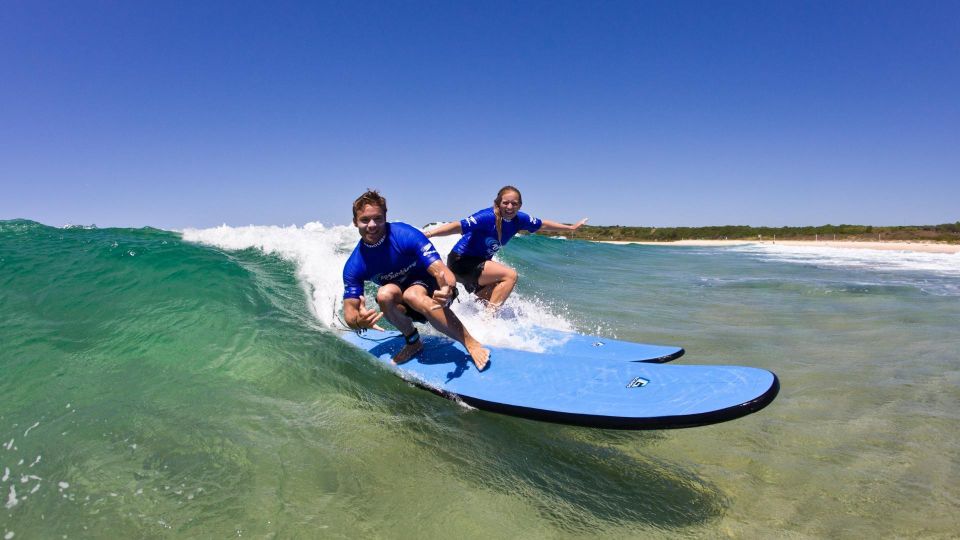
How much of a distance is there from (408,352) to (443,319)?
56 centimetres

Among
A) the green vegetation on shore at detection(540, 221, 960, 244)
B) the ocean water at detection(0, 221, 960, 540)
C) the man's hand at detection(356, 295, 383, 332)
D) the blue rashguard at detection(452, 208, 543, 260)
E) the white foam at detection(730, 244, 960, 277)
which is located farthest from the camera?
the green vegetation on shore at detection(540, 221, 960, 244)

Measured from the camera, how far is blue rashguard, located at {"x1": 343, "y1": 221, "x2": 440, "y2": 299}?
12.9 feet

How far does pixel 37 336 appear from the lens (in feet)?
15.2

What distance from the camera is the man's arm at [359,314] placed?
3607 millimetres

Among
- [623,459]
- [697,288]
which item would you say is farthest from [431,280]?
[697,288]

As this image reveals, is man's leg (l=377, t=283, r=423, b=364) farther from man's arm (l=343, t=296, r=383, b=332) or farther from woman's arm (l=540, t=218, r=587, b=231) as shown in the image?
woman's arm (l=540, t=218, r=587, b=231)

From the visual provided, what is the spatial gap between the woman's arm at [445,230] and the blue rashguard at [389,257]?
1083 mm

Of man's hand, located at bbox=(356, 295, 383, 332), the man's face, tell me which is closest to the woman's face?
the man's face

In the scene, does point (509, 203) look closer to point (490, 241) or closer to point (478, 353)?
point (490, 241)

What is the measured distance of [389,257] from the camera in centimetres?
403

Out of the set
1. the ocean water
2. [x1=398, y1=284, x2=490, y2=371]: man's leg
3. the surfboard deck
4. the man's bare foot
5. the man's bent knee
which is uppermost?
the man's bent knee

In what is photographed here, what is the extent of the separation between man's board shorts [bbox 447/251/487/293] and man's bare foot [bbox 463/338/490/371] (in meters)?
1.85

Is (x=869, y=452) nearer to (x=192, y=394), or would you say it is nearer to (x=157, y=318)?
(x=192, y=394)

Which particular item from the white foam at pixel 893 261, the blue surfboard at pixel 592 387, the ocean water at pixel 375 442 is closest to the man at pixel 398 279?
the blue surfboard at pixel 592 387
